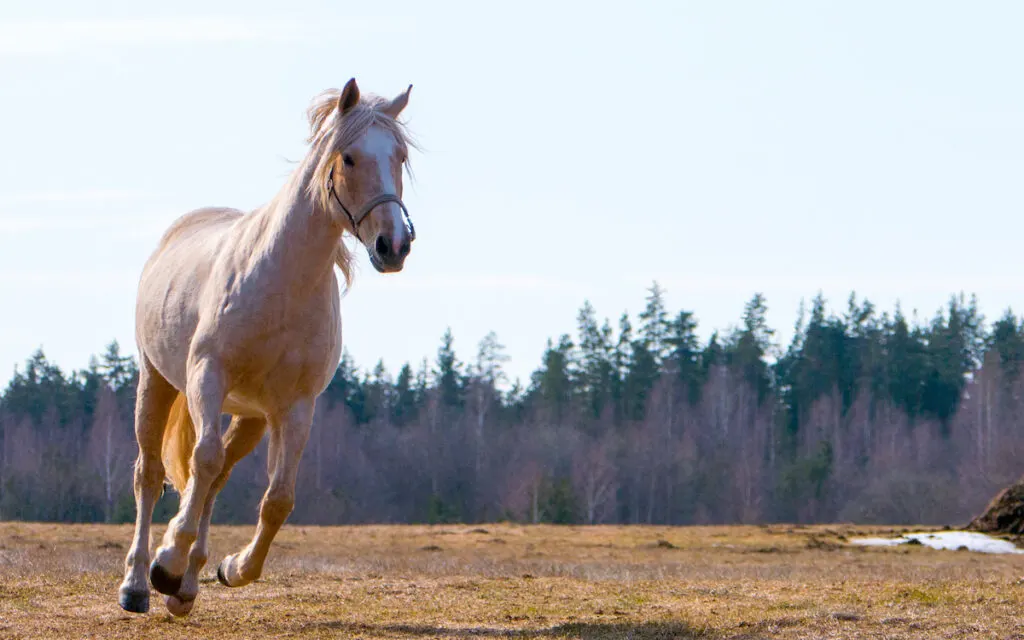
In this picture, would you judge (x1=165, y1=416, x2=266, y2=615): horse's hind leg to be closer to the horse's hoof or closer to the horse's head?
the horse's hoof

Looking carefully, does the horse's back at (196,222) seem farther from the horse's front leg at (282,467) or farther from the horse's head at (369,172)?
the horse's front leg at (282,467)

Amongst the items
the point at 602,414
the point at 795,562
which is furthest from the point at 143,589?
the point at 602,414

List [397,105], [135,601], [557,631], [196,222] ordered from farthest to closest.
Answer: [196,222]
[135,601]
[557,631]
[397,105]

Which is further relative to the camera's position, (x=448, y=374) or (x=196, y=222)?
(x=448, y=374)

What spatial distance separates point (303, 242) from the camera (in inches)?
313

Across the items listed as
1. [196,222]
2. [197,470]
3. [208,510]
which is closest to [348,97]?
[197,470]

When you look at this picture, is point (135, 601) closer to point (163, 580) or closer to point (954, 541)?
point (163, 580)

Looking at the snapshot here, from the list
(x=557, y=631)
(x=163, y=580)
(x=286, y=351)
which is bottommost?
(x=557, y=631)

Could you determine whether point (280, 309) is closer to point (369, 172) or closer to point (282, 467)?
point (282, 467)

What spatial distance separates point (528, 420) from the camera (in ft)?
277

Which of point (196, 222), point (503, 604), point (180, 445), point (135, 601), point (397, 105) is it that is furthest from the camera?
point (196, 222)

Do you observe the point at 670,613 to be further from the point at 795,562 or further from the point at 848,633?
the point at 795,562

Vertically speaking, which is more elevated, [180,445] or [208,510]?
[180,445]

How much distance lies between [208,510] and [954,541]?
15479mm
